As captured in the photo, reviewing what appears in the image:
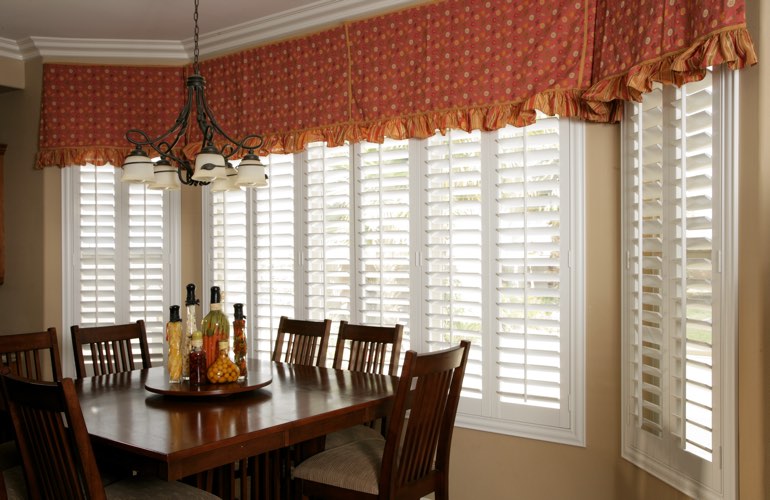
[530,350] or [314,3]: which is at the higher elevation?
[314,3]

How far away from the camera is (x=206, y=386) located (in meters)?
2.50

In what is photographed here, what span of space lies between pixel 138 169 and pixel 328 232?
53.0 inches

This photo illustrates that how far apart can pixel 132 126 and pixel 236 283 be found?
1.26 metres

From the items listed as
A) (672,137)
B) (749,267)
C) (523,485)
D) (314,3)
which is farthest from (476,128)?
(523,485)

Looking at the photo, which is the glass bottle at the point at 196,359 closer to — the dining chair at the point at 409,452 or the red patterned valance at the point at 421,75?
the dining chair at the point at 409,452

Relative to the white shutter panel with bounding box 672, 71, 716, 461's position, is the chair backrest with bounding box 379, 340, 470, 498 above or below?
below

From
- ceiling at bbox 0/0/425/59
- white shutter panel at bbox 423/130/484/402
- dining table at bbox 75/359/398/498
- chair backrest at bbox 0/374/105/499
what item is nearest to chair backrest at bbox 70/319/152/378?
dining table at bbox 75/359/398/498

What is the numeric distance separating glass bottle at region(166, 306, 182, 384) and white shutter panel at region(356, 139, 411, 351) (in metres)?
1.20

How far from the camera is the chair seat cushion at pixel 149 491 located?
2170 mm

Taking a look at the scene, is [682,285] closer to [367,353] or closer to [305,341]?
[367,353]

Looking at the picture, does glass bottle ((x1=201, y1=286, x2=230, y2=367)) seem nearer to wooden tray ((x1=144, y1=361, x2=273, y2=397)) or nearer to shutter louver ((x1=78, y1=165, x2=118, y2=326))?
wooden tray ((x1=144, y1=361, x2=273, y2=397))

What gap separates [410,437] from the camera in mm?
2318

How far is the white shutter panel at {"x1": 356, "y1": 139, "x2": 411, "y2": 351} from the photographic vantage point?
342 cm

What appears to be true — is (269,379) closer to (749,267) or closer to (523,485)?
(523,485)
